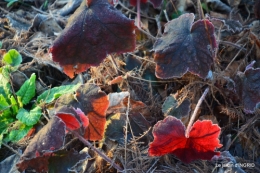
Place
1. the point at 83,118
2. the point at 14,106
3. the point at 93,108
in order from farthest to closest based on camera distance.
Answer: the point at 14,106, the point at 93,108, the point at 83,118

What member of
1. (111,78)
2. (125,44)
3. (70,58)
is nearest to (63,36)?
(70,58)

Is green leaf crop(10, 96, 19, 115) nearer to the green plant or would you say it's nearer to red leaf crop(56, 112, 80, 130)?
the green plant

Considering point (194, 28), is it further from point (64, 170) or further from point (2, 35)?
point (2, 35)

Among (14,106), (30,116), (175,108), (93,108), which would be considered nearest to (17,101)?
(14,106)

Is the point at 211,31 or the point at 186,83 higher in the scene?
the point at 211,31

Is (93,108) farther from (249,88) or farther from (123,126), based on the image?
(249,88)

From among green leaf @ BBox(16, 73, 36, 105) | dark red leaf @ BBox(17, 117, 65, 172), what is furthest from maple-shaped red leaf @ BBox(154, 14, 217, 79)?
green leaf @ BBox(16, 73, 36, 105)
